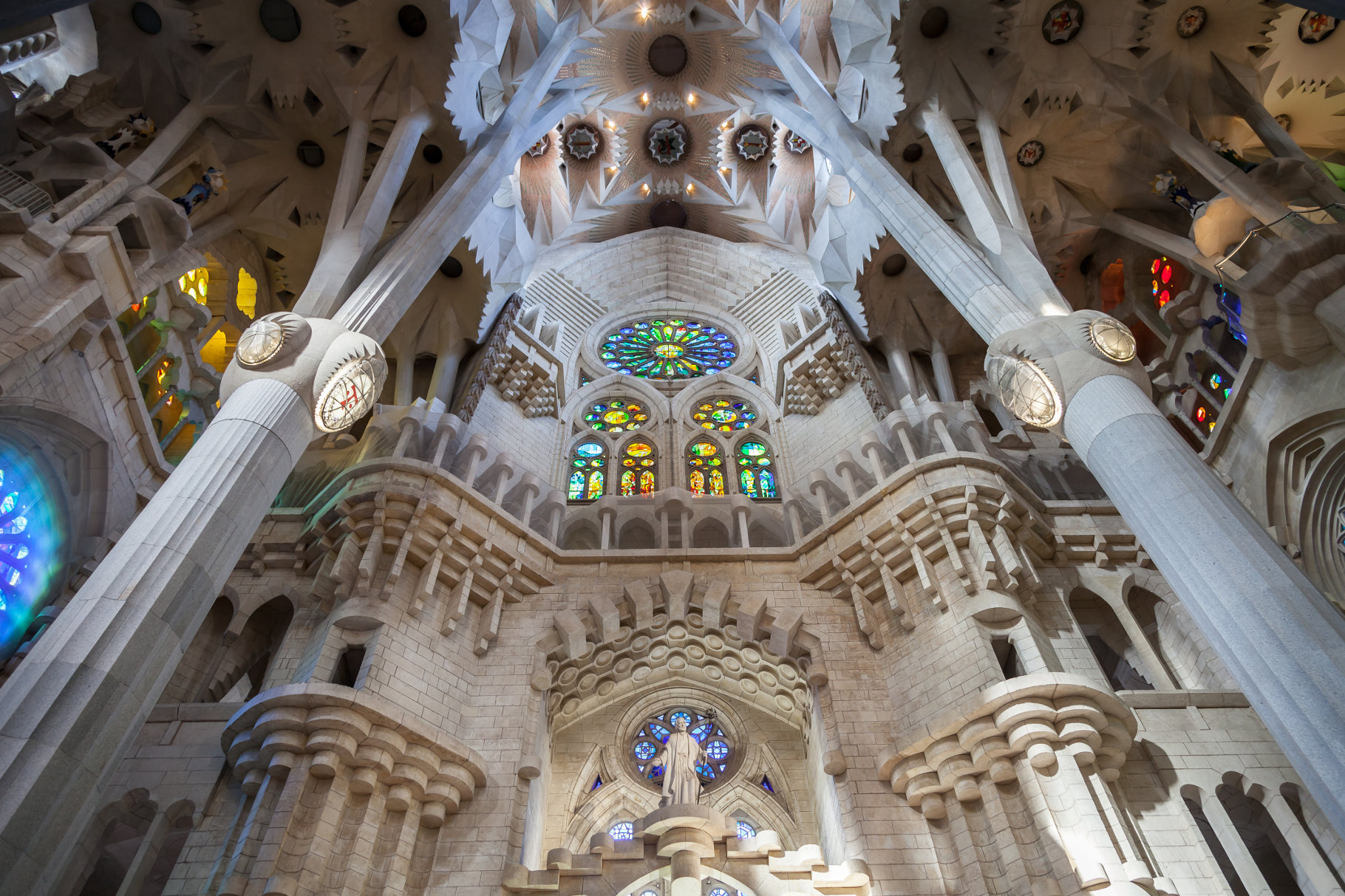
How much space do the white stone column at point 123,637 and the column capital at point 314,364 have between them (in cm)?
20

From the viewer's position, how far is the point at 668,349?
17.9 metres

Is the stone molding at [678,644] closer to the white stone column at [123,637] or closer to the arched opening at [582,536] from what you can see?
the arched opening at [582,536]

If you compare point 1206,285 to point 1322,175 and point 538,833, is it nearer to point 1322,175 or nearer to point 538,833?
point 1322,175

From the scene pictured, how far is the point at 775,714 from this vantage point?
35.8ft

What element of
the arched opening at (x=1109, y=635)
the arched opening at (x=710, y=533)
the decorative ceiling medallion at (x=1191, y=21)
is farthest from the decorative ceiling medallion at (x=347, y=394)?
the decorative ceiling medallion at (x=1191, y=21)

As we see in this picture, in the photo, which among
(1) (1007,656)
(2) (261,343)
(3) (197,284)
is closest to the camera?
(2) (261,343)

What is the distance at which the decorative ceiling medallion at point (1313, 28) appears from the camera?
39.4 ft

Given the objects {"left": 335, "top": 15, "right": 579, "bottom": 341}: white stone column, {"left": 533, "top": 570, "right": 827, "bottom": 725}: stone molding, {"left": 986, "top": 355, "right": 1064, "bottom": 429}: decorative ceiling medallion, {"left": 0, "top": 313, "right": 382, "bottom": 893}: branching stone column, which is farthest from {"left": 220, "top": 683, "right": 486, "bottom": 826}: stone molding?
{"left": 986, "top": 355, "right": 1064, "bottom": 429}: decorative ceiling medallion

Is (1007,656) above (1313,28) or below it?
below

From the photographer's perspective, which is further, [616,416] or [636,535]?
[616,416]

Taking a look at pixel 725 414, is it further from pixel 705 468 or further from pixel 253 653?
pixel 253 653

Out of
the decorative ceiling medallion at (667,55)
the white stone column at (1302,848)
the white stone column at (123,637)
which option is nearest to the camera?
the white stone column at (123,637)

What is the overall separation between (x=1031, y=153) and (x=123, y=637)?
12.2 m

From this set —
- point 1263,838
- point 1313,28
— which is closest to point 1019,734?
point 1263,838
